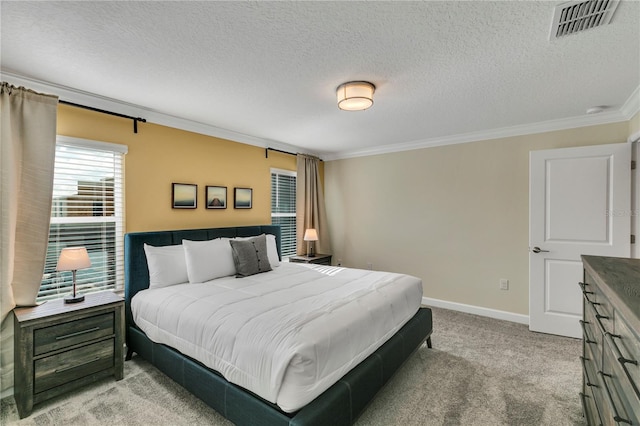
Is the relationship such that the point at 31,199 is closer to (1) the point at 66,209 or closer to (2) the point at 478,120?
(1) the point at 66,209

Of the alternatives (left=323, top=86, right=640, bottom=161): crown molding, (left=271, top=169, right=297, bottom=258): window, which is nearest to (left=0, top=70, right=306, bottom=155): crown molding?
(left=271, top=169, right=297, bottom=258): window

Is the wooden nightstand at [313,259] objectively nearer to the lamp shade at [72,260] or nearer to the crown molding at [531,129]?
the crown molding at [531,129]

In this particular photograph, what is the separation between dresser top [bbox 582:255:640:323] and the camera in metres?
0.98

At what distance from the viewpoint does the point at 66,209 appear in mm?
2623

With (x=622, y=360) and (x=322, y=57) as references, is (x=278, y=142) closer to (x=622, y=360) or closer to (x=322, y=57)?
(x=322, y=57)

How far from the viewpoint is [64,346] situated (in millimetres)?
2188

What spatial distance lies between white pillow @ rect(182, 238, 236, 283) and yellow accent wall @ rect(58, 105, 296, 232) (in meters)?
0.52

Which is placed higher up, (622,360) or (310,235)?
(310,235)

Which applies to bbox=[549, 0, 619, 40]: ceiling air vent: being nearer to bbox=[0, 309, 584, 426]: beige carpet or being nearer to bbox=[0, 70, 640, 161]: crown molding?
bbox=[0, 70, 640, 161]: crown molding

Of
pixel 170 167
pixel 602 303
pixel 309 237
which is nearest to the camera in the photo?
pixel 602 303

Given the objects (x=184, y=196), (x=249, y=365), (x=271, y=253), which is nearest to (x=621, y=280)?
(x=249, y=365)

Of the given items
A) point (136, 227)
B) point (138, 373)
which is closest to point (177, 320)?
point (138, 373)

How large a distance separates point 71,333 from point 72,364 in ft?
0.76

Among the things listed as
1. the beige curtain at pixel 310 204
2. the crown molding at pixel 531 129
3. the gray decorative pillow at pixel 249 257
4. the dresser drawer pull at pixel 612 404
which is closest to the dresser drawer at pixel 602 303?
the dresser drawer pull at pixel 612 404
